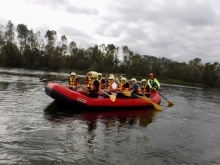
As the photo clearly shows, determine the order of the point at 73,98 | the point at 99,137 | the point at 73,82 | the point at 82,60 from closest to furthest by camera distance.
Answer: the point at 99,137, the point at 73,98, the point at 73,82, the point at 82,60

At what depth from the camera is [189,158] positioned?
6.23 m

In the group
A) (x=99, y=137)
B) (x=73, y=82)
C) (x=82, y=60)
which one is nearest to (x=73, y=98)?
(x=73, y=82)

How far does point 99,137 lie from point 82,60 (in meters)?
54.9

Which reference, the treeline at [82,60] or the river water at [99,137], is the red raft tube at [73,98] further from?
the treeline at [82,60]

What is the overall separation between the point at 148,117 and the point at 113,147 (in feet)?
15.3

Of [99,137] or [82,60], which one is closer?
[99,137]

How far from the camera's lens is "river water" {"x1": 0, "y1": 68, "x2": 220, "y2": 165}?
18.2 feet

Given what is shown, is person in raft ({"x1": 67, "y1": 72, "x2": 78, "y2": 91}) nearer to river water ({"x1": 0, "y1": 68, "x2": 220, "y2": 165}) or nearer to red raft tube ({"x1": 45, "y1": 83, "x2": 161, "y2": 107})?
river water ({"x1": 0, "y1": 68, "x2": 220, "y2": 165})

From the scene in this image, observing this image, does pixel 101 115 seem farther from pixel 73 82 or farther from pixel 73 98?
pixel 73 82

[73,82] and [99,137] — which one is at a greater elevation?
[73,82]

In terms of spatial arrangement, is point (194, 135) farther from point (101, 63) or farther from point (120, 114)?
point (101, 63)

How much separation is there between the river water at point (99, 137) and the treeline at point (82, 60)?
147 ft

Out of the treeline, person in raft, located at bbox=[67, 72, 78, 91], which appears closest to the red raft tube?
person in raft, located at bbox=[67, 72, 78, 91]

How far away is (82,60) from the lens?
60938 mm
